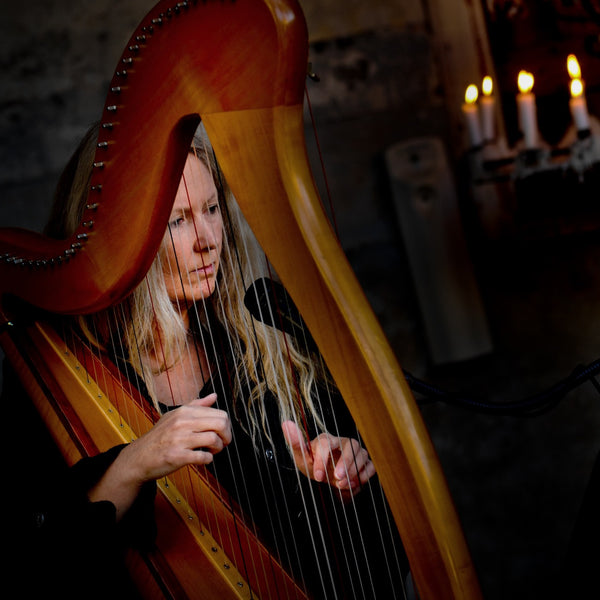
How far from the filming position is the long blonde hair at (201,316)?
1190 mm

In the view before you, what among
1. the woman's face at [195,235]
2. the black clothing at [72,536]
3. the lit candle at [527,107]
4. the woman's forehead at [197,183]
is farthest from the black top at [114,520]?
the lit candle at [527,107]

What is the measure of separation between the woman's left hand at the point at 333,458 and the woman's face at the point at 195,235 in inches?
10.9

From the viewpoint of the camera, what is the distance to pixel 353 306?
596 millimetres

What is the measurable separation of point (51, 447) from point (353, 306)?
77 cm

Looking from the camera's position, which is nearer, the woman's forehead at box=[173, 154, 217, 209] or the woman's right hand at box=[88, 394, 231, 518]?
the woman's right hand at box=[88, 394, 231, 518]

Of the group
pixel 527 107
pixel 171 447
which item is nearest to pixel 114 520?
pixel 171 447

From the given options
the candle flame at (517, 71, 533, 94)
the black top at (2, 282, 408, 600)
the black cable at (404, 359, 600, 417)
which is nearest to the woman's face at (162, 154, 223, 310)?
the black top at (2, 282, 408, 600)

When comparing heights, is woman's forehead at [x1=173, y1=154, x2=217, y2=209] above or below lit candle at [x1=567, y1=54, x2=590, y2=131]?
below

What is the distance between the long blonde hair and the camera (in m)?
1.19


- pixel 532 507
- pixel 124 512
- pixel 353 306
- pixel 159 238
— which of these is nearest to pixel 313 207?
pixel 353 306

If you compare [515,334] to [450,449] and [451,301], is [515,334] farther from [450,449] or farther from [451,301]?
[450,449]

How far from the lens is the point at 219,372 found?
1.10 m

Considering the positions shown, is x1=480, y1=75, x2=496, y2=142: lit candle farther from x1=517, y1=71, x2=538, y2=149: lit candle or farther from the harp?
the harp

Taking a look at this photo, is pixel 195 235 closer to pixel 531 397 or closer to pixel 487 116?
pixel 531 397
